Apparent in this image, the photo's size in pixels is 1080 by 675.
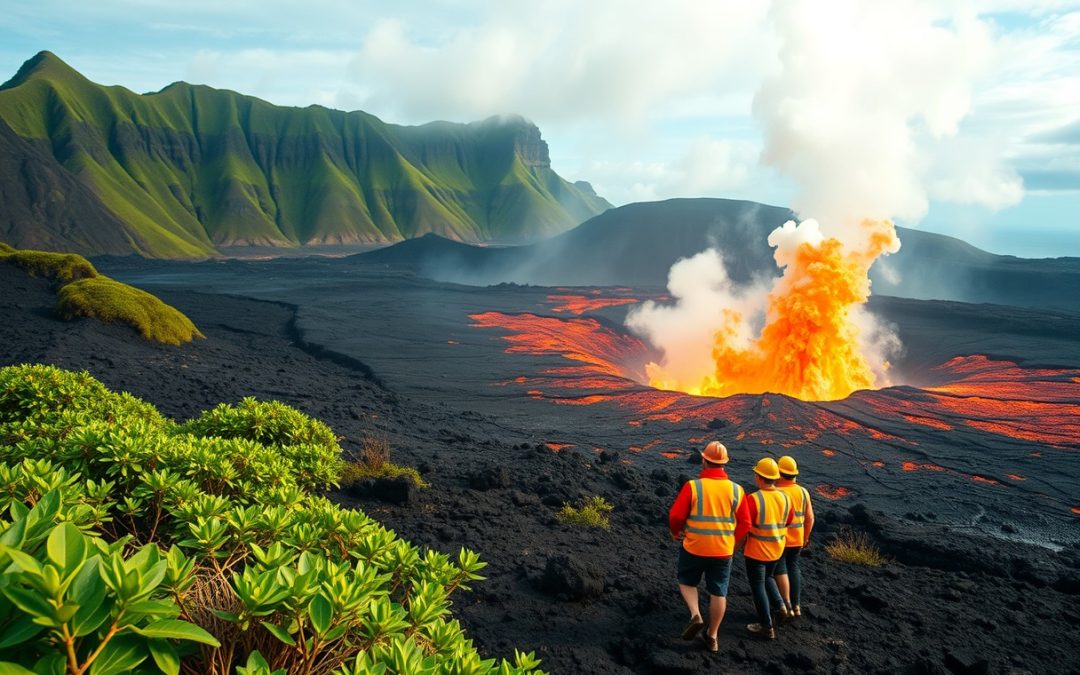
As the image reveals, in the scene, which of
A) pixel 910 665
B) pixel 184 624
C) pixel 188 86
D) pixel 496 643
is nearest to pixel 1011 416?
pixel 910 665

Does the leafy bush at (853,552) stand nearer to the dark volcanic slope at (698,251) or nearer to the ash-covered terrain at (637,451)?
the ash-covered terrain at (637,451)

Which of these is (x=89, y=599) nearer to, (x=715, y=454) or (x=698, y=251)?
(x=715, y=454)

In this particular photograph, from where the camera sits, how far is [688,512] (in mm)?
6121

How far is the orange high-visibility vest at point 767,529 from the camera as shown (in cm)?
634

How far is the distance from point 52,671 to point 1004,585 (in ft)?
37.4

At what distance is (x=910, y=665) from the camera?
6.47m

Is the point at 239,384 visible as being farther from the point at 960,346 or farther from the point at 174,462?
the point at 960,346

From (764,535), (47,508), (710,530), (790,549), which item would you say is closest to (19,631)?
(47,508)

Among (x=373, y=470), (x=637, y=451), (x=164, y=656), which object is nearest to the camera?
(x=164, y=656)

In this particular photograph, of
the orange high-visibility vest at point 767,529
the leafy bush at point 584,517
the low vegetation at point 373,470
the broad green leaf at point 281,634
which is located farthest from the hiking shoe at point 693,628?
the low vegetation at point 373,470

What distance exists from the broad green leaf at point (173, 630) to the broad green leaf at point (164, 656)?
0.23 feet

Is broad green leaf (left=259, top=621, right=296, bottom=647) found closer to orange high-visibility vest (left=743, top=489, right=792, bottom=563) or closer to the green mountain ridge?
orange high-visibility vest (left=743, top=489, right=792, bottom=563)

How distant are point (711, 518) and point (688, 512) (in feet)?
0.71

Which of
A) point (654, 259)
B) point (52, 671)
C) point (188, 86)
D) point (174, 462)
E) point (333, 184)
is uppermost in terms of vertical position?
point (188, 86)
